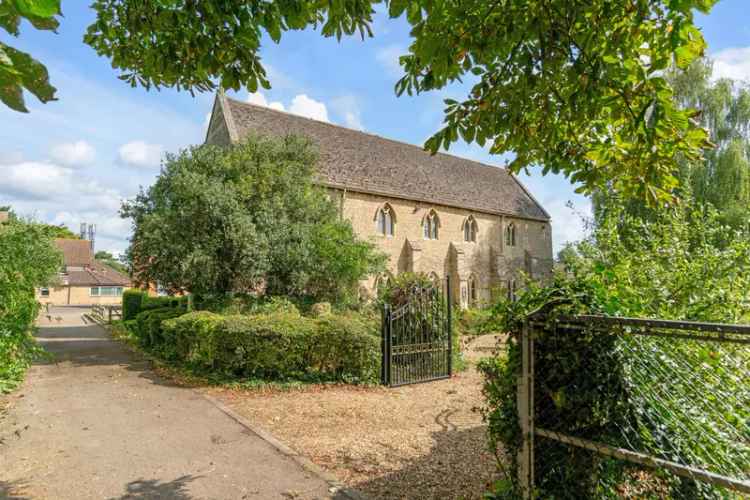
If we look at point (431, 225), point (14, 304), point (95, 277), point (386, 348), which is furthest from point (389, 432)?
point (95, 277)

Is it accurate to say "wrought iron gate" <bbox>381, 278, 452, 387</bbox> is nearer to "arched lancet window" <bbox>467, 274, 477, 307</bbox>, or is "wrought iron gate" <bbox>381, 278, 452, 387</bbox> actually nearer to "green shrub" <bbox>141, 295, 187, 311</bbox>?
"green shrub" <bbox>141, 295, 187, 311</bbox>

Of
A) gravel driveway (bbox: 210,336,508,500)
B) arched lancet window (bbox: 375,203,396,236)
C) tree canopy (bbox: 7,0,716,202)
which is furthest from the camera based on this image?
arched lancet window (bbox: 375,203,396,236)

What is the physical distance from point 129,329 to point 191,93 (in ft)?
57.4

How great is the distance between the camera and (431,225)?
26938 millimetres

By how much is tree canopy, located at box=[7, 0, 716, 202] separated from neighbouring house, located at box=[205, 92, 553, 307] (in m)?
16.4

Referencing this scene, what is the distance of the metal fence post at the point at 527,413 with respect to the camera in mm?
2805

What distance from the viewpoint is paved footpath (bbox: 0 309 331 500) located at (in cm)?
445

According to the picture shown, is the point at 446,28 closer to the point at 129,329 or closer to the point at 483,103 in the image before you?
the point at 483,103

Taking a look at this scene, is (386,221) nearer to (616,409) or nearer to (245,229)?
(245,229)

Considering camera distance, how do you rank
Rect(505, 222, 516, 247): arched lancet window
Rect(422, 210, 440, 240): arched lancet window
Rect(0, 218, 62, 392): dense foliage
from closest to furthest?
Rect(0, 218, 62, 392): dense foliage, Rect(422, 210, 440, 240): arched lancet window, Rect(505, 222, 516, 247): arched lancet window

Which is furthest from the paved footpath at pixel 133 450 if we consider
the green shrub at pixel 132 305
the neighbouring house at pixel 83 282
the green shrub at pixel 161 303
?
the neighbouring house at pixel 83 282

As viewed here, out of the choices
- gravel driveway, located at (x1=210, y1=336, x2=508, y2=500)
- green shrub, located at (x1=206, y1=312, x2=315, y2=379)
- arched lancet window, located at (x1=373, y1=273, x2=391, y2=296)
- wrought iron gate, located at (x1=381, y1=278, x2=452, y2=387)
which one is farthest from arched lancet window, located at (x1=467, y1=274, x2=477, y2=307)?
green shrub, located at (x1=206, y1=312, x2=315, y2=379)

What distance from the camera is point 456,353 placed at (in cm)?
1161

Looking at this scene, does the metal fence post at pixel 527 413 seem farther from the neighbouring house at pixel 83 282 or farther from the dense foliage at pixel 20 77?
the neighbouring house at pixel 83 282
